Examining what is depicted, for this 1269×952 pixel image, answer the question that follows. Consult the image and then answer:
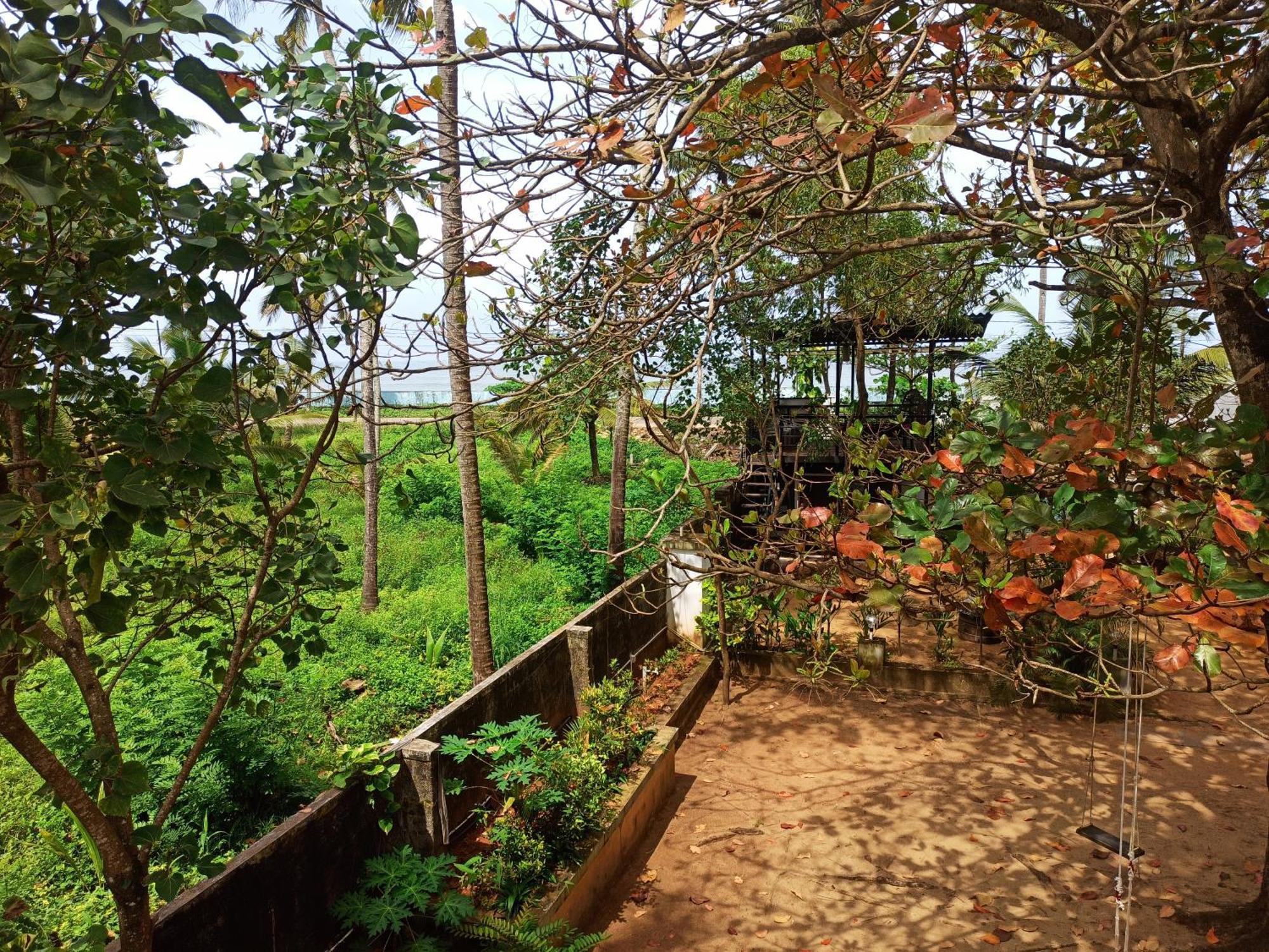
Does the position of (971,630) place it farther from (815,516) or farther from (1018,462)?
(1018,462)

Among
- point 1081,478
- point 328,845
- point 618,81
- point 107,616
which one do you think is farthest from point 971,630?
point 107,616

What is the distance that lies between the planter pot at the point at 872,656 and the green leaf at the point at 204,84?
631 centimetres

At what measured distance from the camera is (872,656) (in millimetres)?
6723

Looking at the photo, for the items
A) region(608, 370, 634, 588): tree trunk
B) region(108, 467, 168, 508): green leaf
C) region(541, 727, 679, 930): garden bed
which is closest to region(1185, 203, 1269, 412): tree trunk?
region(108, 467, 168, 508): green leaf

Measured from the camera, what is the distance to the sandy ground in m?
3.91

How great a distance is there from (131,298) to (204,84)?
771 millimetres

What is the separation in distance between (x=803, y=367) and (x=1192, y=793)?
7106 mm

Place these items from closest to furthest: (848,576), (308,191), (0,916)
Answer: (308,191) < (848,576) < (0,916)

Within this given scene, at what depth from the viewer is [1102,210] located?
2.40 m

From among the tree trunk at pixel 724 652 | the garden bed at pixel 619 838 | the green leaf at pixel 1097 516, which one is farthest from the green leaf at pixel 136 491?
the tree trunk at pixel 724 652

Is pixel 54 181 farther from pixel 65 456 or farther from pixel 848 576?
pixel 848 576

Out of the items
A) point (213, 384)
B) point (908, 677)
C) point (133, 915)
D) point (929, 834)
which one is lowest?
point (929, 834)

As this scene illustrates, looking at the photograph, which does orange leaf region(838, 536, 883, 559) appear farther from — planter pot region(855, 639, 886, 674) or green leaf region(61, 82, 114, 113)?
planter pot region(855, 639, 886, 674)

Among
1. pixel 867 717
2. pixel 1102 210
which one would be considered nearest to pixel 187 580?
pixel 1102 210
